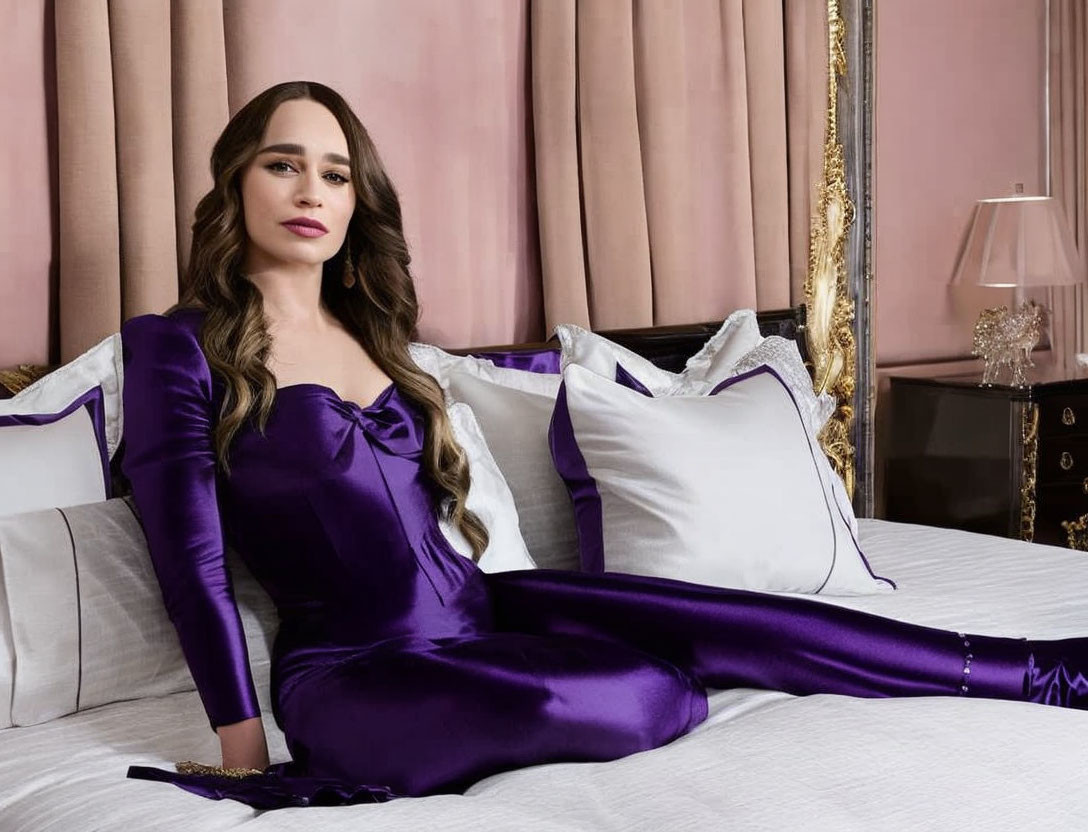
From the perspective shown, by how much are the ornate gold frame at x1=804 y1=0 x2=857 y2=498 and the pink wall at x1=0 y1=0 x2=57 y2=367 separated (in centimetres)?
183

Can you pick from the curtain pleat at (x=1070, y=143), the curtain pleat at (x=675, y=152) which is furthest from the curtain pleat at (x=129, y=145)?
the curtain pleat at (x=1070, y=143)

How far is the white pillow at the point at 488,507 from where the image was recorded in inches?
71.8

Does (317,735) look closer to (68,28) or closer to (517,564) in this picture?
(517,564)

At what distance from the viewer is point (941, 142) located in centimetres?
375

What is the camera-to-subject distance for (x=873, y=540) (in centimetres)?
246

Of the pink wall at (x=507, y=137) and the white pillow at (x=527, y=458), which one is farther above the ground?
the pink wall at (x=507, y=137)

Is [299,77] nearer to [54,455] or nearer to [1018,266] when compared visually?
[54,455]

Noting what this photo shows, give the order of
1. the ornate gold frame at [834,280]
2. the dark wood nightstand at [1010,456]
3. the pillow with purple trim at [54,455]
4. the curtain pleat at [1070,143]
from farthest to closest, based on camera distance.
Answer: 1. the curtain pleat at [1070,143]
2. the dark wood nightstand at [1010,456]
3. the ornate gold frame at [834,280]
4. the pillow with purple trim at [54,455]

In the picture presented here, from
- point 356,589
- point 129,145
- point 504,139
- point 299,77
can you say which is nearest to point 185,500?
point 356,589

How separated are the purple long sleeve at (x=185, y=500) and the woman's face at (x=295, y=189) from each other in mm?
243

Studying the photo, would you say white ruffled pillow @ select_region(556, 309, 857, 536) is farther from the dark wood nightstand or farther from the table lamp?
the table lamp

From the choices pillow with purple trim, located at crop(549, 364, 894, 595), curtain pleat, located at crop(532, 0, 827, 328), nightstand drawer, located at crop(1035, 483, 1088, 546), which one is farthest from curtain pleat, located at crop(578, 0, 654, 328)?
nightstand drawer, located at crop(1035, 483, 1088, 546)

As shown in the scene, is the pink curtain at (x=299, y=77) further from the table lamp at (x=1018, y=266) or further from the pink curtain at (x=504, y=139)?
the table lamp at (x=1018, y=266)

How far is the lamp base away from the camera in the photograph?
352 centimetres
